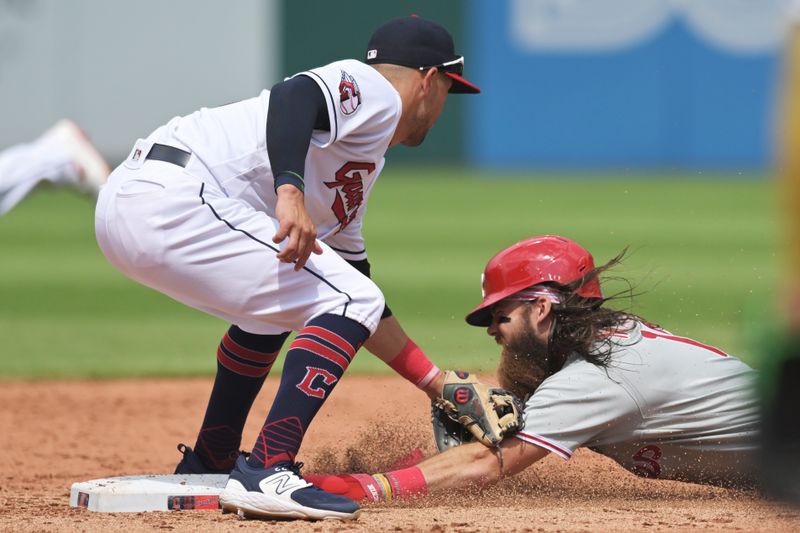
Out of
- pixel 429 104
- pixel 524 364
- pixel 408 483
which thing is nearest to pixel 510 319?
pixel 524 364

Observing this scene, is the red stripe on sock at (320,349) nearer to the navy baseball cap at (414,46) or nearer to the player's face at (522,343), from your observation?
the player's face at (522,343)

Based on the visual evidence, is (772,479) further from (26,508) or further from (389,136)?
(26,508)

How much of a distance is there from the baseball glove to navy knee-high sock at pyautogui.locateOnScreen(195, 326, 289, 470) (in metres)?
0.63

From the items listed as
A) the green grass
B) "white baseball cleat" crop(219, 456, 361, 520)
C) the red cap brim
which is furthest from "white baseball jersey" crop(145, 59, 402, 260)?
the green grass

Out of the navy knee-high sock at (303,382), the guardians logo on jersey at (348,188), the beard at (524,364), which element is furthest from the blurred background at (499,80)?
the navy knee-high sock at (303,382)

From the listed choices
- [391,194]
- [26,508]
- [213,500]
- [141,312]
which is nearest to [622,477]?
[213,500]

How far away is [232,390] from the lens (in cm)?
416

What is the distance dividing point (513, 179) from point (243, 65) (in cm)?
508

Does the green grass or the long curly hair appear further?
the green grass

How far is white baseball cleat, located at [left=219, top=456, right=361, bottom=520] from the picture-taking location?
3297mm

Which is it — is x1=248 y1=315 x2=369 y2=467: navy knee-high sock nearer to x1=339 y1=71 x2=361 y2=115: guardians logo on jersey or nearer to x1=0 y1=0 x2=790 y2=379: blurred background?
x1=339 y1=71 x2=361 y2=115: guardians logo on jersey

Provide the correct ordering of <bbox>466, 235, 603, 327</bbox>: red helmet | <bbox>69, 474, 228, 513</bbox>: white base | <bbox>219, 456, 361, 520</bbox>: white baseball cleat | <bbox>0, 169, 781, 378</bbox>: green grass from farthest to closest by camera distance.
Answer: <bbox>0, 169, 781, 378</bbox>: green grass
<bbox>466, 235, 603, 327</bbox>: red helmet
<bbox>69, 474, 228, 513</bbox>: white base
<bbox>219, 456, 361, 520</bbox>: white baseball cleat

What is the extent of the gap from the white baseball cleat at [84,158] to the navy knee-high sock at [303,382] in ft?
4.12

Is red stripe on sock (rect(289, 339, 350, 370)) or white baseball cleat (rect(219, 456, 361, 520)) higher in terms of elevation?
red stripe on sock (rect(289, 339, 350, 370))
